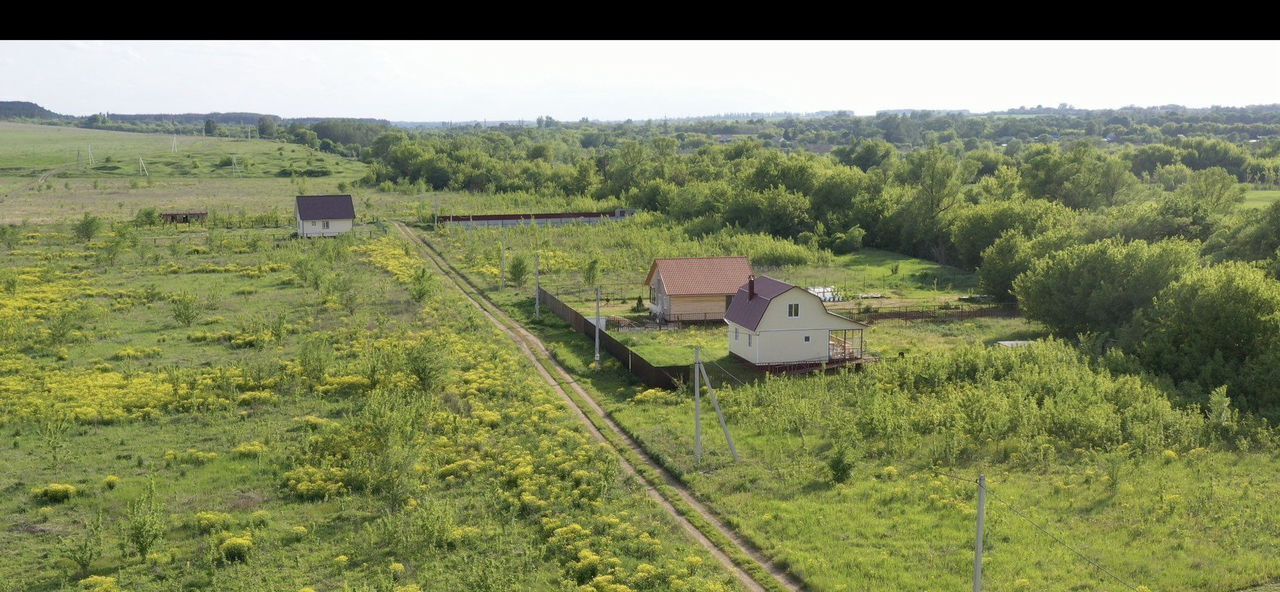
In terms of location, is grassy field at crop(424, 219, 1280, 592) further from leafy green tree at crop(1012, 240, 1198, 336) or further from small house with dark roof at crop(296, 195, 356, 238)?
small house with dark roof at crop(296, 195, 356, 238)

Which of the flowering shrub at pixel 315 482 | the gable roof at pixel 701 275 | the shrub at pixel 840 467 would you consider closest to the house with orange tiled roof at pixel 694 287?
the gable roof at pixel 701 275

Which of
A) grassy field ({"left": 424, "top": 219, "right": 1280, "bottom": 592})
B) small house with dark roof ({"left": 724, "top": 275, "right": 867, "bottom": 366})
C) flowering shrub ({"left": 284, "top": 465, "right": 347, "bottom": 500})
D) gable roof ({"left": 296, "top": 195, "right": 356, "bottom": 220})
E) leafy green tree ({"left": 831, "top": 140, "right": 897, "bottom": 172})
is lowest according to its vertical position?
flowering shrub ({"left": 284, "top": 465, "right": 347, "bottom": 500})

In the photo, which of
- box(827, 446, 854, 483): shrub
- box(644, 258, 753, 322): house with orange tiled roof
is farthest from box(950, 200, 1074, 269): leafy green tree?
box(827, 446, 854, 483): shrub

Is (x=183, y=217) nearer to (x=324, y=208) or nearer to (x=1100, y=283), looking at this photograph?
(x=324, y=208)

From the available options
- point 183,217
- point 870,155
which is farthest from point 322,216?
point 870,155

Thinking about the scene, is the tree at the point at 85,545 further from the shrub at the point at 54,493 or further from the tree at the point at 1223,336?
the tree at the point at 1223,336

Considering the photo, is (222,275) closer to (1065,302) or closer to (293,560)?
(293,560)
